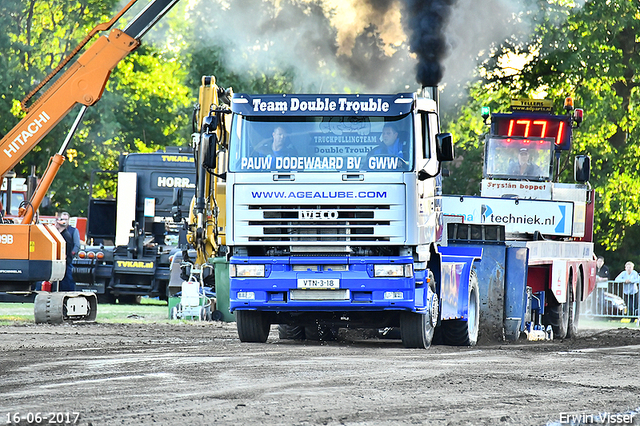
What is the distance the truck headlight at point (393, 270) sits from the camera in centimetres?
1474

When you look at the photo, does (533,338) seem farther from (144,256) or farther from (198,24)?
(198,24)

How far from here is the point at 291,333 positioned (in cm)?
1795

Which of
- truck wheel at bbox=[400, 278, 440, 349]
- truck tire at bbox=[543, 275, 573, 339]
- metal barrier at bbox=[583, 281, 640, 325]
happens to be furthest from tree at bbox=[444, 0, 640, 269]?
truck wheel at bbox=[400, 278, 440, 349]

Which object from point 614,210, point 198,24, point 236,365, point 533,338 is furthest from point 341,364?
point 198,24

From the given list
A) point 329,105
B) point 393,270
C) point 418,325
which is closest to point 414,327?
point 418,325

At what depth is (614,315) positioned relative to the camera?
2853cm

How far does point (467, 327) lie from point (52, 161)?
28.8 feet

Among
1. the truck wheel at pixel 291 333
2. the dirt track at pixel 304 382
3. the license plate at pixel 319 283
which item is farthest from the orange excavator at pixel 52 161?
the license plate at pixel 319 283

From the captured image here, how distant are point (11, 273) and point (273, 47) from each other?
62.5 feet

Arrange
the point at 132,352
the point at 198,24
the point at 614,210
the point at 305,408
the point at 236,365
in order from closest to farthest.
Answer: the point at 305,408 → the point at 236,365 → the point at 132,352 → the point at 614,210 → the point at 198,24

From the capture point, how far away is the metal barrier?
28344 millimetres

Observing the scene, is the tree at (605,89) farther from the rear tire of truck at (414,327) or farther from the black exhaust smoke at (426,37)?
the rear tire of truck at (414,327)

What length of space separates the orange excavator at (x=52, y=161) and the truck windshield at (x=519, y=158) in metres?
8.18

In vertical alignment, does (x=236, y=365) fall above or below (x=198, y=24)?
below
